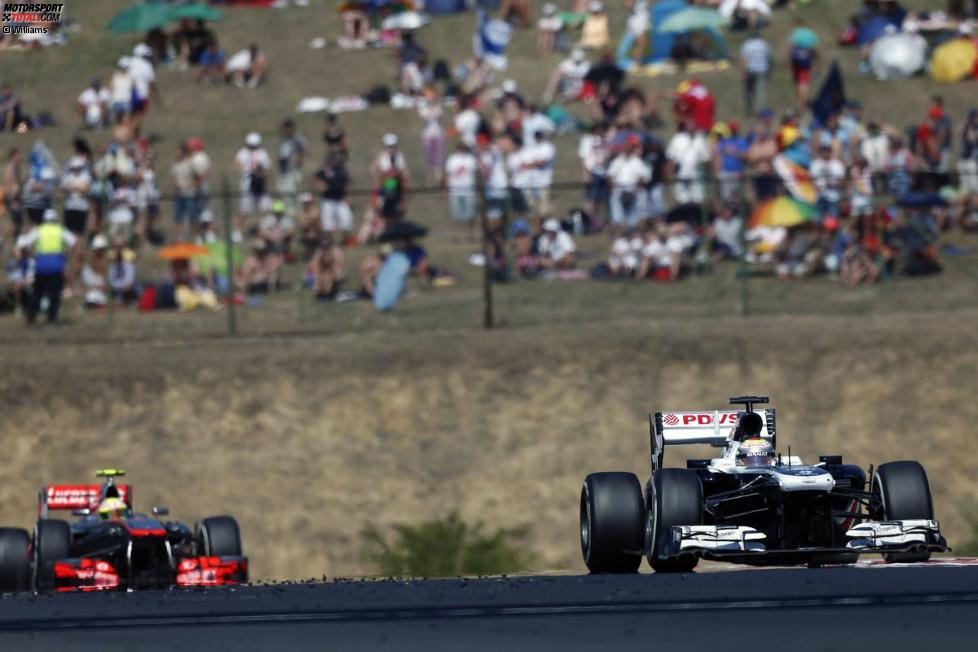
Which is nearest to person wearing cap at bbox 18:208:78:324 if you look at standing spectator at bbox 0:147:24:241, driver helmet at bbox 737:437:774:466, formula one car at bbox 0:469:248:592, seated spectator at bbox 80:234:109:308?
seated spectator at bbox 80:234:109:308

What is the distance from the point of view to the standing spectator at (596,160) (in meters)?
27.2

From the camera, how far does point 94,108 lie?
1313 inches

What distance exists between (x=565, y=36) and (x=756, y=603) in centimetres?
2691

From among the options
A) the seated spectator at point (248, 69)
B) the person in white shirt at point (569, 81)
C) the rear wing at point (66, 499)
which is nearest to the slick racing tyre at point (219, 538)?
the rear wing at point (66, 499)

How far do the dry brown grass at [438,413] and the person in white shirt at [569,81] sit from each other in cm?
895

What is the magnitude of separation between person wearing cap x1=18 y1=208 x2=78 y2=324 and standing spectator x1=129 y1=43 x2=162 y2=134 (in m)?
6.50

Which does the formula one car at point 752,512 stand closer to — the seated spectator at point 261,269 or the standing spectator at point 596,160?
the seated spectator at point 261,269

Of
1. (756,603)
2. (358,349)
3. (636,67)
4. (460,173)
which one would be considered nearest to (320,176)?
(460,173)

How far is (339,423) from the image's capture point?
2341 cm

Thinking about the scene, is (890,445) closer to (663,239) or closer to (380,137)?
(663,239)

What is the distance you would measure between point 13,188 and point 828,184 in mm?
11709

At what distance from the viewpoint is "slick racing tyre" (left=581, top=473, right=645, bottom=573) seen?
13648 mm

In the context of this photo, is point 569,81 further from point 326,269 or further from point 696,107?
point 326,269

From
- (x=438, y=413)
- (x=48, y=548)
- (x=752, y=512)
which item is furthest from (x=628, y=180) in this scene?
(x=752, y=512)
